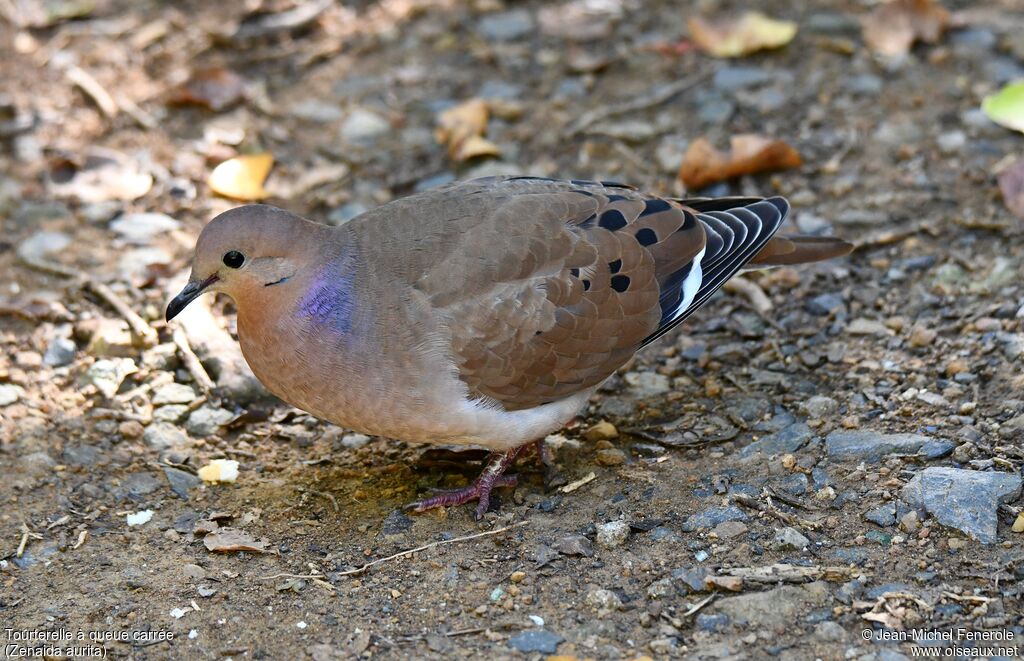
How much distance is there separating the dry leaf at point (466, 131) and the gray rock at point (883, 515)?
288 centimetres

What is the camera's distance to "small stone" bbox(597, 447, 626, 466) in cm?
427

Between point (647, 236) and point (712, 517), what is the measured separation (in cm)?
109

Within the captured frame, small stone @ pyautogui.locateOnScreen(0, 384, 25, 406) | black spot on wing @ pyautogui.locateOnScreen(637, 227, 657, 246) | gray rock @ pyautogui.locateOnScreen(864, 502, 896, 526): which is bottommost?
gray rock @ pyautogui.locateOnScreen(864, 502, 896, 526)

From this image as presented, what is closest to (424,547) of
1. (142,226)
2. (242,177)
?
(142,226)

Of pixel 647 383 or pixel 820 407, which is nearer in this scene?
pixel 820 407

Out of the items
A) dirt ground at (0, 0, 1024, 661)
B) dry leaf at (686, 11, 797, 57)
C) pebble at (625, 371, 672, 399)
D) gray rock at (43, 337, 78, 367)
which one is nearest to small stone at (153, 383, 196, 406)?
dirt ground at (0, 0, 1024, 661)

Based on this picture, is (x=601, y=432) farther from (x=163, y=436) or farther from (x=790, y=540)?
(x=163, y=436)

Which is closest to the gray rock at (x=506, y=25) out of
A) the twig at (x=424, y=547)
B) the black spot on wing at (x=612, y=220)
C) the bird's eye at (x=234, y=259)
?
the black spot on wing at (x=612, y=220)

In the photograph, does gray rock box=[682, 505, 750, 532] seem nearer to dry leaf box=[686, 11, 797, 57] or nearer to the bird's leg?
the bird's leg

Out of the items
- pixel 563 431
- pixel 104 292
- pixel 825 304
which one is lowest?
pixel 563 431

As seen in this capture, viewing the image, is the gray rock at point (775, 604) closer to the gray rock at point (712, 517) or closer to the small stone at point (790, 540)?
the small stone at point (790, 540)

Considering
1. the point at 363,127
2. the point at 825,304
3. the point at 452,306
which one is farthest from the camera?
the point at 363,127

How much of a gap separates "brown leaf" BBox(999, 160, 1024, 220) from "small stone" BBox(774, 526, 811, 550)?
218cm

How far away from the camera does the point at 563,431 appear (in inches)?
182
